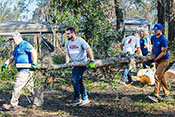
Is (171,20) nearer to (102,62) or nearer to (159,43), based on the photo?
(159,43)

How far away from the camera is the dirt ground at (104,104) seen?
5492 millimetres

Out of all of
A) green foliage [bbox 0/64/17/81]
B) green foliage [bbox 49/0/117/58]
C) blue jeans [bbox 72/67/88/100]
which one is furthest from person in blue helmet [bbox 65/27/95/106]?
green foliage [bbox 0/64/17/81]

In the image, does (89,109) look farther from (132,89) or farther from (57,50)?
(57,50)

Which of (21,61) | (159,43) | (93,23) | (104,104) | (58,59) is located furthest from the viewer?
(58,59)

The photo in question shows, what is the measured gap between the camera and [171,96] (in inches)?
271

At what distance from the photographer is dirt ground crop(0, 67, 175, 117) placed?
549 centimetres

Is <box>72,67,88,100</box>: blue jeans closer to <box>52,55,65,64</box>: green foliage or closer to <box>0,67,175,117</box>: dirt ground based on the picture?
<box>0,67,175,117</box>: dirt ground

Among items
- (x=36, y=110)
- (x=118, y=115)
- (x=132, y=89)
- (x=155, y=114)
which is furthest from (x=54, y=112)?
(x=132, y=89)

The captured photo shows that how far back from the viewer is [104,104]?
20.6ft

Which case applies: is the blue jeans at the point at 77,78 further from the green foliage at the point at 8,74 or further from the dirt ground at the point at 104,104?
the green foliage at the point at 8,74

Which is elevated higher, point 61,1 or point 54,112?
point 61,1

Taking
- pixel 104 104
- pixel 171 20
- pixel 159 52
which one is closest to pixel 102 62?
pixel 104 104

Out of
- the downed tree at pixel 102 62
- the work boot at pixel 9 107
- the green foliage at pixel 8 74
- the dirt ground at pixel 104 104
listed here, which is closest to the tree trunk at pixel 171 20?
the dirt ground at pixel 104 104

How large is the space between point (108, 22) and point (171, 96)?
4260 millimetres
